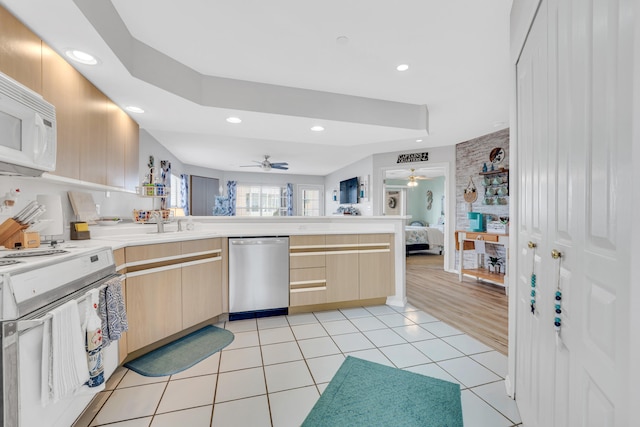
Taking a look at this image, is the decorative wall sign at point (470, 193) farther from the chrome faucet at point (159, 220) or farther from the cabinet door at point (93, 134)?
the cabinet door at point (93, 134)

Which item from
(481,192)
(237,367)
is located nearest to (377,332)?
(237,367)

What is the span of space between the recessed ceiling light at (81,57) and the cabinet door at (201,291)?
5.66 ft

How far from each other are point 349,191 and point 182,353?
5.58m

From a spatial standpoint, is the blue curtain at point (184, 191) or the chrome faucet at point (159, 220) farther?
the blue curtain at point (184, 191)

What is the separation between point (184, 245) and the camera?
7.94ft

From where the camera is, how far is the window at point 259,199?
902 centimetres

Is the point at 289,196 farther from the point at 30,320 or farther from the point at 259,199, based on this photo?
the point at 30,320

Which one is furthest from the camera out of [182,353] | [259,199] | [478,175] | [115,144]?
[259,199]

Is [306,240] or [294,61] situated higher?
[294,61]

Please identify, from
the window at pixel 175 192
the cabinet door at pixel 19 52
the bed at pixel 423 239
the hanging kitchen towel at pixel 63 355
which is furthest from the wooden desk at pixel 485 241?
the window at pixel 175 192

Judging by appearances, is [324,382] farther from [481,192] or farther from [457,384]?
[481,192]

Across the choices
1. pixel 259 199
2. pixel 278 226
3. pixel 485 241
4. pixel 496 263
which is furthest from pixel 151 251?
pixel 259 199

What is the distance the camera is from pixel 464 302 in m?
3.47

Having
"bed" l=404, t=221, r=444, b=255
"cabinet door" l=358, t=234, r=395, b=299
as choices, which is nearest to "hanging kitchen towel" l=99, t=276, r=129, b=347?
"cabinet door" l=358, t=234, r=395, b=299
